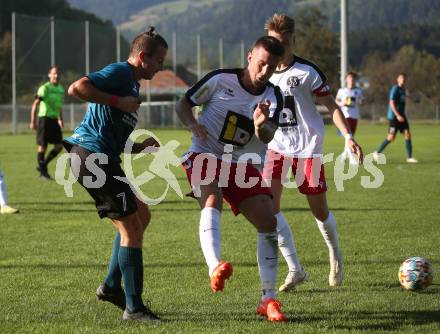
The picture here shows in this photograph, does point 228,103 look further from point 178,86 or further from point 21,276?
point 178,86

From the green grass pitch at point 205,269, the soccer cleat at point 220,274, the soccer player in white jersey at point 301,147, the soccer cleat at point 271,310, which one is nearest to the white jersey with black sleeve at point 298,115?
the soccer player in white jersey at point 301,147

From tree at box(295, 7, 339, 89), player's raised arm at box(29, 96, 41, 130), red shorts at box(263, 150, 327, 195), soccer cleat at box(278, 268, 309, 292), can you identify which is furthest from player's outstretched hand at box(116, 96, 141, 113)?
tree at box(295, 7, 339, 89)

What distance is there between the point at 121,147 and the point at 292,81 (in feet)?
5.83

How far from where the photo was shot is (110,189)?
18.3 feet

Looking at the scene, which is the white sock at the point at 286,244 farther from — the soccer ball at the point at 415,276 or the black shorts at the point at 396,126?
the black shorts at the point at 396,126

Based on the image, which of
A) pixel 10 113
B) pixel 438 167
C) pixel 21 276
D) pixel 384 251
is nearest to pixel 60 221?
pixel 21 276

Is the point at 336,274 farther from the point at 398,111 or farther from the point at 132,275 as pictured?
the point at 398,111

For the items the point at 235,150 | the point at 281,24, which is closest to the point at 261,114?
the point at 235,150

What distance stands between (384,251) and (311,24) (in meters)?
78.0

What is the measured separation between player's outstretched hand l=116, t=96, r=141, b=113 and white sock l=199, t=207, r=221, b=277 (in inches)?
33.3

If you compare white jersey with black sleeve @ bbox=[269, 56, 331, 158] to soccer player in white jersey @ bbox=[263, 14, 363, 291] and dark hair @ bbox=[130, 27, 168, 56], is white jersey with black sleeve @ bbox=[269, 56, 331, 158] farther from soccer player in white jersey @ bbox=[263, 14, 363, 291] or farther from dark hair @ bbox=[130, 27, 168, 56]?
dark hair @ bbox=[130, 27, 168, 56]

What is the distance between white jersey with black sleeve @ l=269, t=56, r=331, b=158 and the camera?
6.90 metres

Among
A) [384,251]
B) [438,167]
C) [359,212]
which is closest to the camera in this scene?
[384,251]

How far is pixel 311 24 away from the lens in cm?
8469
